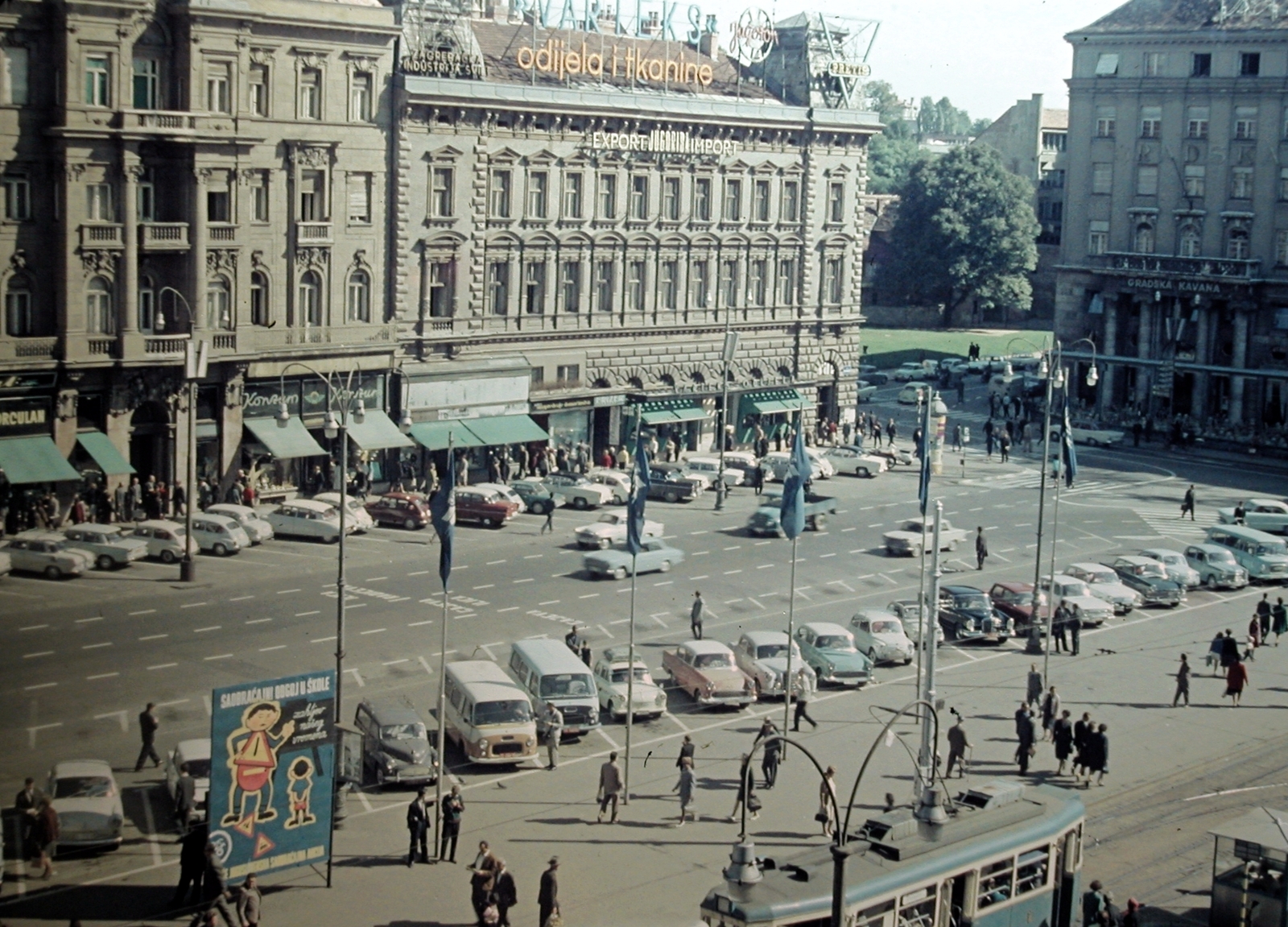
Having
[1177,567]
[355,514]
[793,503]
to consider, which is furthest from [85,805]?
[1177,567]

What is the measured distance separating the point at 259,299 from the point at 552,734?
3266 centimetres

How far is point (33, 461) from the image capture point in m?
64.9

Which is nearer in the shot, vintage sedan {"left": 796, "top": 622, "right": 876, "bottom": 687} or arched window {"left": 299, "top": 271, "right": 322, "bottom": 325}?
vintage sedan {"left": 796, "top": 622, "right": 876, "bottom": 687}

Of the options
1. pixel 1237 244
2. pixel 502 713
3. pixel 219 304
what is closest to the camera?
pixel 502 713

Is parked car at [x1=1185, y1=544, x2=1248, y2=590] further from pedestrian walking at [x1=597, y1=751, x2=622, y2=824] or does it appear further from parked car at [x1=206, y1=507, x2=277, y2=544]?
pedestrian walking at [x1=597, y1=751, x2=622, y2=824]

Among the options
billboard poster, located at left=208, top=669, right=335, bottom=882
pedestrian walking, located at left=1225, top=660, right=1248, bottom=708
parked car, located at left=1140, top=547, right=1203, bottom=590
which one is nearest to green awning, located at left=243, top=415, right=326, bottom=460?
parked car, located at left=1140, top=547, right=1203, bottom=590

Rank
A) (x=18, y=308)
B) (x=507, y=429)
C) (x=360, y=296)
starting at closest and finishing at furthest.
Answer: (x=18, y=308), (x=360, y=296), (x=507, y=429)

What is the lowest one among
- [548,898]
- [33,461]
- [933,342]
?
[548,898]

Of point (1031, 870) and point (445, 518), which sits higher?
point (445, 518)

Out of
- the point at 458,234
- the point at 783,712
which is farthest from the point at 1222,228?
the point at 783,712

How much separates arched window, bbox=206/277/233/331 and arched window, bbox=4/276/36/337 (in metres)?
6.82

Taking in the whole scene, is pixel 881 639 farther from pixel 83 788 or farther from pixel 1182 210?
pixel 1182 210

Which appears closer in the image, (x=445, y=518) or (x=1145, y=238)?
(x=445, y=518)

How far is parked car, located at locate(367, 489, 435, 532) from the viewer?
232 ft
